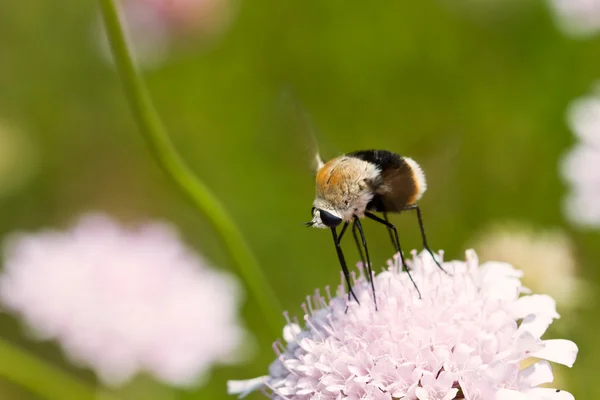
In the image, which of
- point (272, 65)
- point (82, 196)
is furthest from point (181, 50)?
point (82, 196)

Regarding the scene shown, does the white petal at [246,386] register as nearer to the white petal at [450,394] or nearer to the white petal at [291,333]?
the white petal at [291,333]

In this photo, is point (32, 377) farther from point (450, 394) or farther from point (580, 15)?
point (580, 15)

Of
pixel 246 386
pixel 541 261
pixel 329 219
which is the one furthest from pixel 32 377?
pixel 541 261

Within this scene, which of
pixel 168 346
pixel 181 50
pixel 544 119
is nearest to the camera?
pixel 168 346

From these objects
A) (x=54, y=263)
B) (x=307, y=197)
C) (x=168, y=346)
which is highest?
(x=307, y=197)

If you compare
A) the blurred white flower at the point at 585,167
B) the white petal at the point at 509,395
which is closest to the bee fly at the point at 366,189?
the white petal at the point at 509,395

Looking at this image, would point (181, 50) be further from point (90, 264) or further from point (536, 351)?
point (536, 351)
